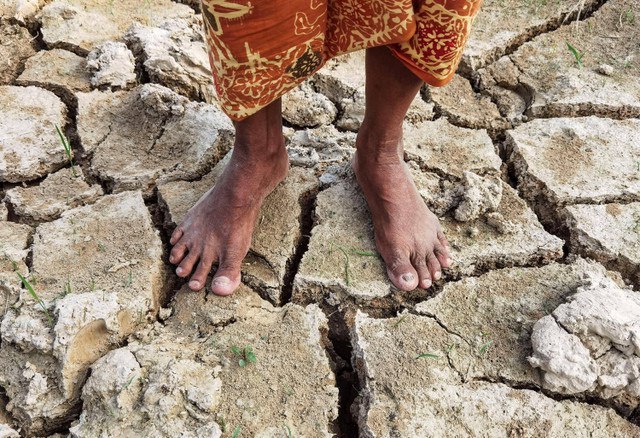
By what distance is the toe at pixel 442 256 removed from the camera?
62.7 inches

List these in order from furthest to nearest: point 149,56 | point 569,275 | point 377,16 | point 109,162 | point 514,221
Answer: point 149,56 < point 109,162 < point 514,221 < point 569,275 < point 377,16

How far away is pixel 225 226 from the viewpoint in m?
1.59

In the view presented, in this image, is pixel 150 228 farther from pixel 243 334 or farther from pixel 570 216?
pixel 570 216

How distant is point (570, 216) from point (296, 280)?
82 cm

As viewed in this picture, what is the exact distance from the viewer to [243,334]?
145 cm

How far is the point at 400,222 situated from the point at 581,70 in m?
1.12

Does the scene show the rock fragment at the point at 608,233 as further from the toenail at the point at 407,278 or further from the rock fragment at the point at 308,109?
the rock fragment at the point at 308,109

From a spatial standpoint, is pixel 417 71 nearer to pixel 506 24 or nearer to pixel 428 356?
pixel 428 356

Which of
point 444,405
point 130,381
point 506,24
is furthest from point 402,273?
point 506,24

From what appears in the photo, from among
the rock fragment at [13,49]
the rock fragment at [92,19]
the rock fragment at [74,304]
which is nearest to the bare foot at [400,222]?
the rock fragment at [74,304]

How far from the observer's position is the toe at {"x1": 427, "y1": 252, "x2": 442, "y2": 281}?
5.16ft

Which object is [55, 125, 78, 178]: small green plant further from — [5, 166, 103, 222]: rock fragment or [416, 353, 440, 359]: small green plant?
[416, 353, 440, 359]: small green plant

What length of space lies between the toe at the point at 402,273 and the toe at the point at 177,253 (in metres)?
0.54

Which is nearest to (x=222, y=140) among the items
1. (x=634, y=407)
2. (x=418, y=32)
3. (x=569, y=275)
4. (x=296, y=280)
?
(x=296, y=280)
